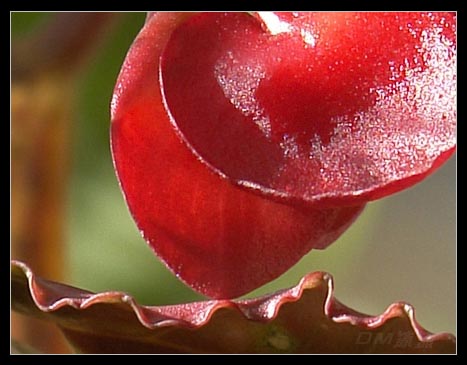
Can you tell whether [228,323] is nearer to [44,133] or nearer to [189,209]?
[189,209]

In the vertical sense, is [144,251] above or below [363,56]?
below

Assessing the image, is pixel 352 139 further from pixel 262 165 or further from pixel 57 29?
pixel 57 29

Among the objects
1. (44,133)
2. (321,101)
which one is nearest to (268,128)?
(321,101)

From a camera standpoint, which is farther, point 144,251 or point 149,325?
point 144,251

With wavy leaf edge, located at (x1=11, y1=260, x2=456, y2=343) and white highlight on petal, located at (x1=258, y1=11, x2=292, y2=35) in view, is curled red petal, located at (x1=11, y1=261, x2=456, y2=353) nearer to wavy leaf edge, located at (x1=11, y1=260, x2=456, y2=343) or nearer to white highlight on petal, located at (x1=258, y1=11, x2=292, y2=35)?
wavy leaf edge, located at (x1=11, y1=260, x2=456, y2=343)

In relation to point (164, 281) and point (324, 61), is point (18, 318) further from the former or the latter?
Result: point (324, 61)

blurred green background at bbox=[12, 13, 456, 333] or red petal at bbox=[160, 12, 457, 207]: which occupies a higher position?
red petal at bbox=[160, 12, 457, 207]

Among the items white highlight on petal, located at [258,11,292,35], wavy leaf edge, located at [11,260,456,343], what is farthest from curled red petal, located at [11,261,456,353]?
white highlight on petal, located at [258,11,292,35]
